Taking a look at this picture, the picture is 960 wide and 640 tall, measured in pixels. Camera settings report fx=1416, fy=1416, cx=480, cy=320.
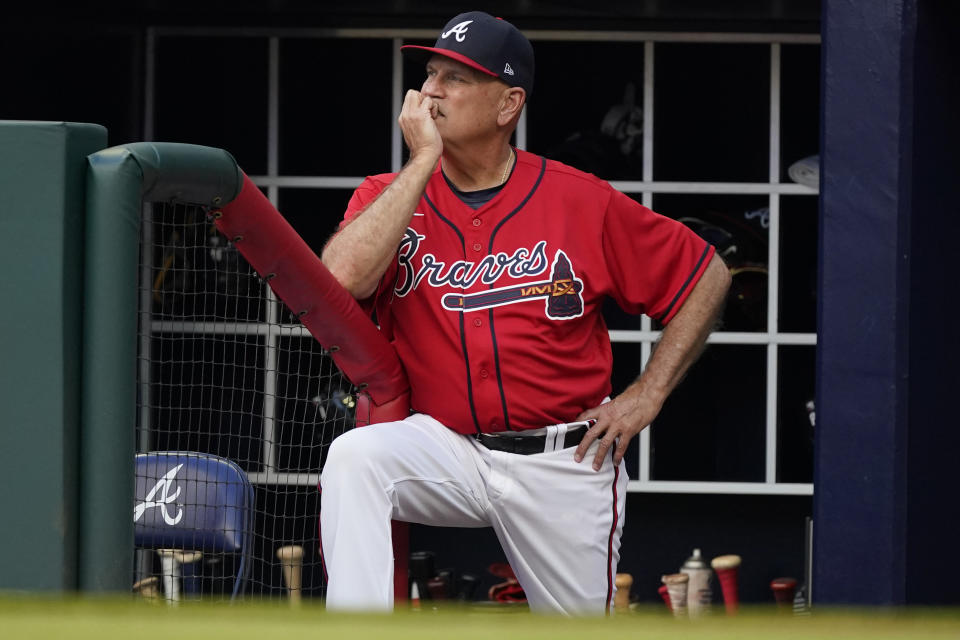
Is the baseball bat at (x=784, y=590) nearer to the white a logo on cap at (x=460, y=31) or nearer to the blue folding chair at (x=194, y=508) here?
the blue folding chair at (x=194, y=508)

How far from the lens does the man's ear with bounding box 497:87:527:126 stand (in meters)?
3.25

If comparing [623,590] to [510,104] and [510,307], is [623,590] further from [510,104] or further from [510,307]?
[510,104]

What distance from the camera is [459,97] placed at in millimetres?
3205

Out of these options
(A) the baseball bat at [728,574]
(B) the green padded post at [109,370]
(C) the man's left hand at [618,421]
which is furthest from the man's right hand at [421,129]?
(A) the baseball bat at [728,574]

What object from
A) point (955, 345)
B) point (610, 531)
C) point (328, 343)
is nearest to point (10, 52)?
point (328, 343)

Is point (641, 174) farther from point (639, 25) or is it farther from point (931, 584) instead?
point (931, 584)

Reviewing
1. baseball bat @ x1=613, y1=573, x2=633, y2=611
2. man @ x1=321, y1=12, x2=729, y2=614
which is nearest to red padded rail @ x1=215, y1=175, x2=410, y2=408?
man @ x1=321, y1=12, x2=729, y2=614

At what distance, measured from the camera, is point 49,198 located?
1.98 meters

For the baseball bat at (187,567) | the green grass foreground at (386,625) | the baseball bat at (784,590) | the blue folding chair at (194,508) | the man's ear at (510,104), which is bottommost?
the baseball bat at (784,590)

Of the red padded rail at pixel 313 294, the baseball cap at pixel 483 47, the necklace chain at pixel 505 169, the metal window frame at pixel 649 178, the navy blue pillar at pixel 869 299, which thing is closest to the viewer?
the red padded rail at pixel 313 294

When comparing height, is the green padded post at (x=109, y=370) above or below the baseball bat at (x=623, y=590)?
above

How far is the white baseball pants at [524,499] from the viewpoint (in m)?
2.85

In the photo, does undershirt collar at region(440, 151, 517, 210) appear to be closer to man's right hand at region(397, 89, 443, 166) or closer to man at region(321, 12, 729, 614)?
man at region(321, 12, 729, 614)

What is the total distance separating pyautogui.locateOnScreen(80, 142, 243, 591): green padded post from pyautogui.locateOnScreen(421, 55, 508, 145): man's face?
1217mm
